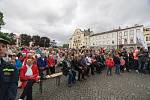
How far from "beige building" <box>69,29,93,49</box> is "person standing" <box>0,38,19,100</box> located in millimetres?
110643

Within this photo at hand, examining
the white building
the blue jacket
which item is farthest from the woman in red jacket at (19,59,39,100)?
A: the white building

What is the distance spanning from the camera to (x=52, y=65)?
14734 mm

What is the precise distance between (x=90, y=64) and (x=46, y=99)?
8017mm

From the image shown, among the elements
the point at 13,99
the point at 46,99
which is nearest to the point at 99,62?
the point at 46,99

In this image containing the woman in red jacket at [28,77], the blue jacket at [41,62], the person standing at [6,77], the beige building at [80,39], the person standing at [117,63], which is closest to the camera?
the person standing at [6,77]

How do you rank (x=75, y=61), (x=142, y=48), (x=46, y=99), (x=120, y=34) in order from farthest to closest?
(x=120, y=34) < (x=142, y=48) < (x=75, y=61) < (x=46, y=99)

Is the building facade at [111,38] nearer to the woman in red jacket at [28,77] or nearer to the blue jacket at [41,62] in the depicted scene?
the blue jacket at [41,62]

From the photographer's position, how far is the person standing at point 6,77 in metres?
3.25

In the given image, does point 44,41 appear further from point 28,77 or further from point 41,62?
point 28,77

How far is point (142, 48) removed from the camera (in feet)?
56.9

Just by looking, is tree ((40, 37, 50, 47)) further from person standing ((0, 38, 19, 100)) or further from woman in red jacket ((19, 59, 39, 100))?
person standing ((0, 38, 19, 100))

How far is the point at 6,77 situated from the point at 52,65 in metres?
11.4

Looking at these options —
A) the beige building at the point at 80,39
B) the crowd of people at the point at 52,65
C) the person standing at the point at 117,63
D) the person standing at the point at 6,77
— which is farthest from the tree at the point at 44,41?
the person standing at the point at 6,77

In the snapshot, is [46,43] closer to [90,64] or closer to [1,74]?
[90,64]
